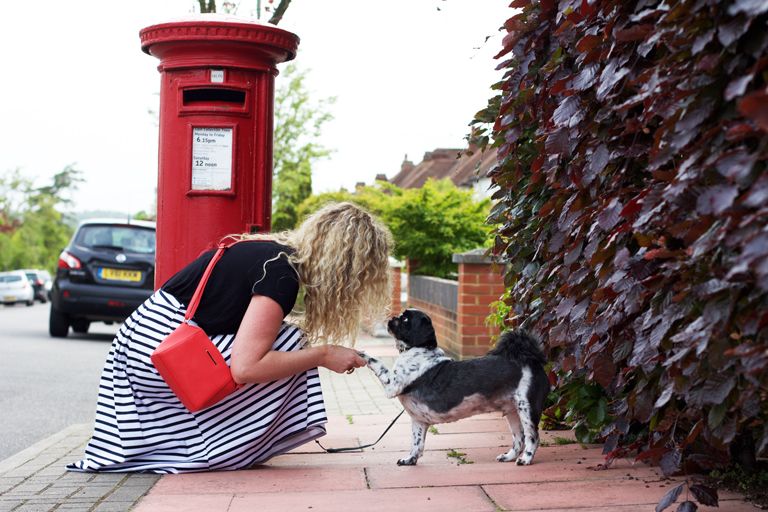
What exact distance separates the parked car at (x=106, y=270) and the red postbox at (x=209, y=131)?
354 inches

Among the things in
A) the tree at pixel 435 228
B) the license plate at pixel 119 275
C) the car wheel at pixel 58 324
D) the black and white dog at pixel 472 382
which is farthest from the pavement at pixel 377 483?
the car wheel at pixel 58 324

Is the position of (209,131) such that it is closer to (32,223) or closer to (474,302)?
(474,302)

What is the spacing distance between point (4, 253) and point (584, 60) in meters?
77.4

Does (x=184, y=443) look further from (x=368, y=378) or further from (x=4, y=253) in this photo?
(x=4, y=253)

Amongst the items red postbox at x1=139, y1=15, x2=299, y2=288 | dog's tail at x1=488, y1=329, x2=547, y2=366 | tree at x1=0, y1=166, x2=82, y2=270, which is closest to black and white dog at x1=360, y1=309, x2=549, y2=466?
dog's tail at x1=488, y1=329, x2=547, y2=366

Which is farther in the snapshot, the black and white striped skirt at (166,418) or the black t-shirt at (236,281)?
the black and white striped skirt at (166,418)

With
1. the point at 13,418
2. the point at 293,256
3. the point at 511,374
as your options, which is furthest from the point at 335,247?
the point at 13,418

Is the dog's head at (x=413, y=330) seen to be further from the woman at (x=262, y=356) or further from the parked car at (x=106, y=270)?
the parked car at (x=106, y=270)

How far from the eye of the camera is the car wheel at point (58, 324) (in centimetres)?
1555

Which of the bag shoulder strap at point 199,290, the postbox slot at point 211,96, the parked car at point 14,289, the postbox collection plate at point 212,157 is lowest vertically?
the parked car at point 14,289

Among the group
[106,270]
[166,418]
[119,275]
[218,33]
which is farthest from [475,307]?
[106,270]

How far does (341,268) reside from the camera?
447 centimetres

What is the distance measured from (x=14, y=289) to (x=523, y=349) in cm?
4184

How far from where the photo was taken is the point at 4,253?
7469 cm
